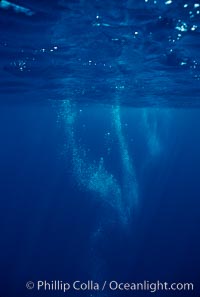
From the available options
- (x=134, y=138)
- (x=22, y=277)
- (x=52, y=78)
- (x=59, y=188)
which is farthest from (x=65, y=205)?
(x=134, y=138)

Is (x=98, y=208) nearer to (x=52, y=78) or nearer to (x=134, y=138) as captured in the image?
(x=52, y=78)

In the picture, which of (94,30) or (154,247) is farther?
(154,247)

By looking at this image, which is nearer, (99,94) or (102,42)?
(102,42)

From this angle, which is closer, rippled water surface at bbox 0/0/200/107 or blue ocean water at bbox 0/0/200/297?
rippled water surface at bbox 0/0/200/107

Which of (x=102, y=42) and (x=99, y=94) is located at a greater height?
(x=99, y=94)

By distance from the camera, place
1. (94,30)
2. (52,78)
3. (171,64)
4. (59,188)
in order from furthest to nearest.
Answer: (59,188) < (52,78) < (171,64) < (94,30)

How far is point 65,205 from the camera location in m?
40.7

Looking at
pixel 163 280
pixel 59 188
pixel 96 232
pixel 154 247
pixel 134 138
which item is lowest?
pixel 163 280

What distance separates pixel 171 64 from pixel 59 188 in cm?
4158

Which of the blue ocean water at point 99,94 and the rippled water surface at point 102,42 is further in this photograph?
the blue ocean water at point 99,94

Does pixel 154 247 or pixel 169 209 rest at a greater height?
pixel 169 209

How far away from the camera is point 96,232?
3033 centimetres

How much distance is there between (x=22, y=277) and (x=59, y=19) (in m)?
18.0

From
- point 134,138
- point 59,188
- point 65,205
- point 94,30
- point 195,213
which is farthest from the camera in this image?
point 134,138
